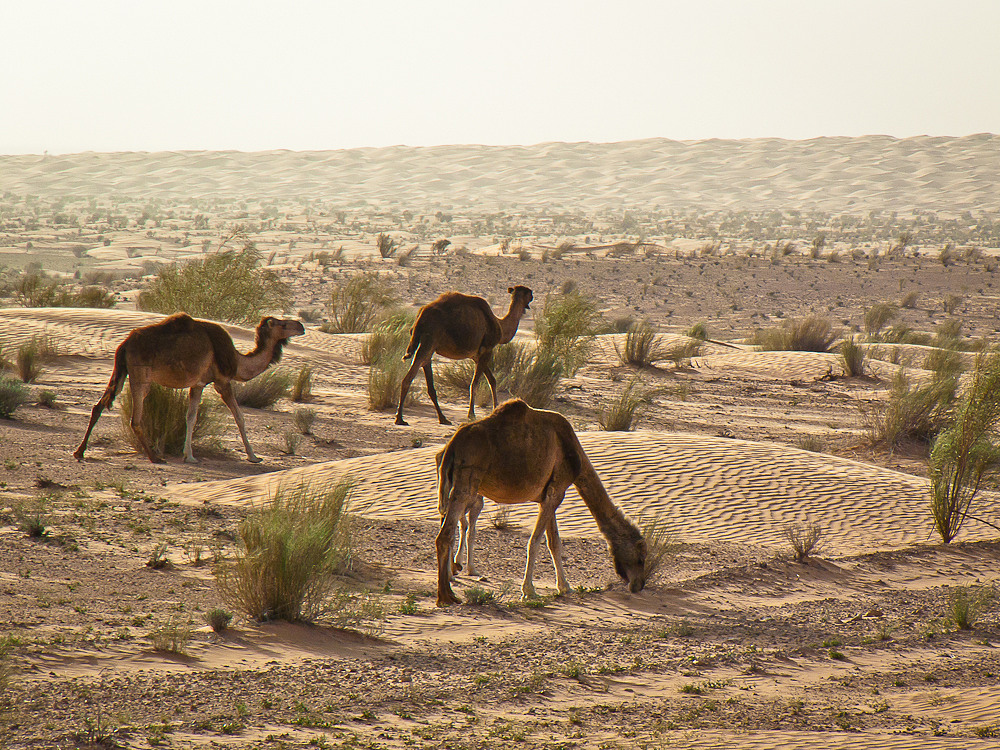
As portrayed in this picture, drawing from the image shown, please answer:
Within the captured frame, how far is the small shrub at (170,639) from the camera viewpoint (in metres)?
6.51

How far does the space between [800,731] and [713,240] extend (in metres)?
56.1

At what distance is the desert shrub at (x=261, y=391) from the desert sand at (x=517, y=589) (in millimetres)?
592

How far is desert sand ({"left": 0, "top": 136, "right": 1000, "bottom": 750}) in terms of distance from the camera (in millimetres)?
5891

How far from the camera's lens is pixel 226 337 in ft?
41.9

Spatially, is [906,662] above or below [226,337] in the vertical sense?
below

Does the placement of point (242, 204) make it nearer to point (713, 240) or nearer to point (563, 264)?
point (713, 240)

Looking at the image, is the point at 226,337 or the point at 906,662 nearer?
the point at 906,662

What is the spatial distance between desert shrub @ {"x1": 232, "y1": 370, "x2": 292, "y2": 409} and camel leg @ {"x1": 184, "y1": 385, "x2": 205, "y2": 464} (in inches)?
152

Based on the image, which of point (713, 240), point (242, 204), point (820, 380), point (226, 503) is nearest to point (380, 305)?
point (820, 380)

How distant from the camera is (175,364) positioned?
12.2 meters

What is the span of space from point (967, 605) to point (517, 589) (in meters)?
3.75

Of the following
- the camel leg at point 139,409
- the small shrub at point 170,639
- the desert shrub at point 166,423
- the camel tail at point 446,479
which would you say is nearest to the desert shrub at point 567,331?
the desert shrub at point 166,423

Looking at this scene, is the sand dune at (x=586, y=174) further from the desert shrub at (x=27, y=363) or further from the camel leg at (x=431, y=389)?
the camel leg at (x=431, y=389)

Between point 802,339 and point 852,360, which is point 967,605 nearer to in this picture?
point 852,360
